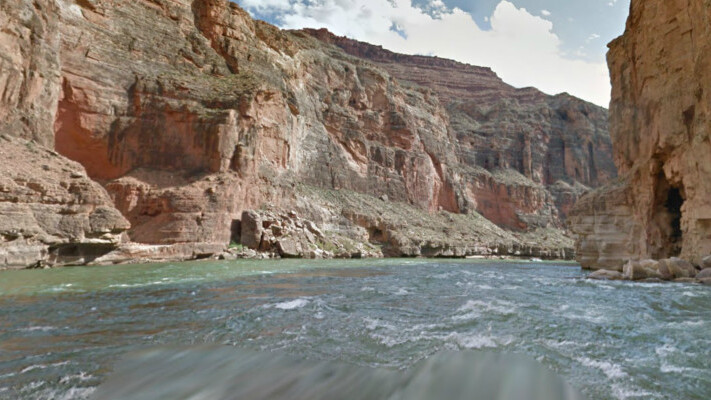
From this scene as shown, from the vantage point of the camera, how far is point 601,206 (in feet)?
77.5

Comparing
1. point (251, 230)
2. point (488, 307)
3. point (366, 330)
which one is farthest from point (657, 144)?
point (251, 230)

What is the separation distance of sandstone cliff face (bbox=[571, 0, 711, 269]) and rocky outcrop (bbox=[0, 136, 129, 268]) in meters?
27.4

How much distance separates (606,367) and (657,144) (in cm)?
2118

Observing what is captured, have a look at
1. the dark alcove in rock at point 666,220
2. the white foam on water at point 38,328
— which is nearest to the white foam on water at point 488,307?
the white foam on water at point 38,328

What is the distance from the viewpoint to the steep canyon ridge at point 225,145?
19.3 metres

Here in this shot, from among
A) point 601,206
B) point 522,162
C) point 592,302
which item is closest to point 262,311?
point 592,302

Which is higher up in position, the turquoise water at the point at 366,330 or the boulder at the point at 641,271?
the boulder at the point at 641,271

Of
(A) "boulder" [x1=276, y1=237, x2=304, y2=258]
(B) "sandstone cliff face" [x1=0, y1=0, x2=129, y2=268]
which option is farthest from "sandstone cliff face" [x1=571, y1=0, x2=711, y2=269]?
(B) "sandstone cliff face" [x1=0, y1=0, x2=129, y2=268]

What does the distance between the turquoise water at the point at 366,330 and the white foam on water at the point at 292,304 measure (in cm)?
3

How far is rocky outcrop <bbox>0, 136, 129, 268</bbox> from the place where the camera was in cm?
1658

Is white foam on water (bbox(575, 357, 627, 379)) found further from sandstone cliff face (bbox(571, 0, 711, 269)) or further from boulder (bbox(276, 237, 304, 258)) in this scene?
boulder (bbox(276, 237, 304, 258))

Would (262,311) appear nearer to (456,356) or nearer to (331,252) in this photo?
(456,356)

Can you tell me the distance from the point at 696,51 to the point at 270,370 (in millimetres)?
22192

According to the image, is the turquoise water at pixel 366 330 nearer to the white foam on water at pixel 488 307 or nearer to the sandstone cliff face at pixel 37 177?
the white foam on water at pixel 488 307
